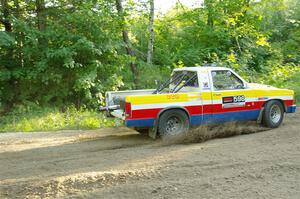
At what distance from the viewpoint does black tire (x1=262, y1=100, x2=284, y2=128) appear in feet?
32.4

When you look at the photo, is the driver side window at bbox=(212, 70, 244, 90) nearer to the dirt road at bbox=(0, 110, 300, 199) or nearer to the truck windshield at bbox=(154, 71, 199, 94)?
the truck windshield at bbox=(154, 71, 199, 94)

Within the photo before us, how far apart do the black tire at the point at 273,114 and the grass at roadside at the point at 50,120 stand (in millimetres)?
4262

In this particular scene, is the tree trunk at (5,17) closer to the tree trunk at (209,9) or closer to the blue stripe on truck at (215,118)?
the blue stripe on truck at (215,118)

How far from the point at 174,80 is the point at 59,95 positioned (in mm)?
5417

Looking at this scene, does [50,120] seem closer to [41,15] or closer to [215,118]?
[41,15]

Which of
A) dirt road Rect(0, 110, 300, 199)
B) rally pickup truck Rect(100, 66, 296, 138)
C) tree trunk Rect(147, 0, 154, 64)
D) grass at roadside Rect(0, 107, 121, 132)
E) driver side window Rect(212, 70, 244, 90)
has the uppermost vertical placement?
tree trunk Rect(147, 0, 154, 64)

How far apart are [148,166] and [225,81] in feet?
13.1

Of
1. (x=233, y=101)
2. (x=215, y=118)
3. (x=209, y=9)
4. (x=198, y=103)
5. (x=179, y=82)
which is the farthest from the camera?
(x=209, y=9)

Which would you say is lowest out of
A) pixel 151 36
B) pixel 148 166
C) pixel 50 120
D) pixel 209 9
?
pixel 148 166

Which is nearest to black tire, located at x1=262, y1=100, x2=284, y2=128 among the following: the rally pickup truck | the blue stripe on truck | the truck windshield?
the rally pickup truck

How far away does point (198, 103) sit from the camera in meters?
9.07

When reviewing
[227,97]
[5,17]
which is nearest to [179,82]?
[227,97]

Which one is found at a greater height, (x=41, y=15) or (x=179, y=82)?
(x=41, y=15)

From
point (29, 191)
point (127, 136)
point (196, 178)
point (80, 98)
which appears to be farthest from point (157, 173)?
point (80, 98)
